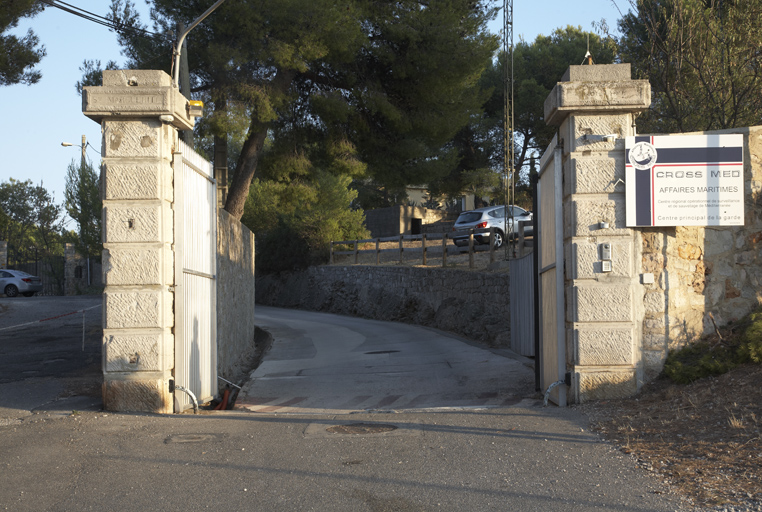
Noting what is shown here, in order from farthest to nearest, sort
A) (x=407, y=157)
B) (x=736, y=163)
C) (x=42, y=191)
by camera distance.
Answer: (x=42, y=191), (x=407, y=157), (x=736, y=163)

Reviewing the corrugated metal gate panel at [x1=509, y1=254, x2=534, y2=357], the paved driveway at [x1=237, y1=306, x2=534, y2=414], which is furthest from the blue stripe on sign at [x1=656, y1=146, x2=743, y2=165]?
the corrugated metal gate panel at [x1=509, y1=254, x2=534, y2=357]

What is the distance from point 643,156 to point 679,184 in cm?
50

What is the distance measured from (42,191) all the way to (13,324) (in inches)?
2179

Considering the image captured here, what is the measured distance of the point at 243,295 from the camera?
14148 millimetres

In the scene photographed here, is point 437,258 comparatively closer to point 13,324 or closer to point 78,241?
point 13,324

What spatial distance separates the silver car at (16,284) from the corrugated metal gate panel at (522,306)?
101 ft

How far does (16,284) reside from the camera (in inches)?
1405

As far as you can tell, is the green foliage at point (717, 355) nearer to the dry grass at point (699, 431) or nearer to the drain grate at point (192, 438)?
the dry grass at point (699, 431)

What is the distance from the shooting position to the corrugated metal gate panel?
11883 mm

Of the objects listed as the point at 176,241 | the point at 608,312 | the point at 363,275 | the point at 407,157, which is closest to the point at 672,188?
the point at 608,312

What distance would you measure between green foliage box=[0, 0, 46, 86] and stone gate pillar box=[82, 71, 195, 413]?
29.5 feet

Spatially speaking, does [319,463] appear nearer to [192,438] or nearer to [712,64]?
[192,438]

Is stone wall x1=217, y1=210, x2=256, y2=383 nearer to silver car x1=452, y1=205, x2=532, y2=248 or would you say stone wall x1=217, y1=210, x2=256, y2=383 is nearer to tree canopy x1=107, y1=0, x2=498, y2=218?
tree canopy x1=107, y1=0, x2=498, y2=218

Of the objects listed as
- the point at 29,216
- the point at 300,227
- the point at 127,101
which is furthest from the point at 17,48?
the point at 29,216
